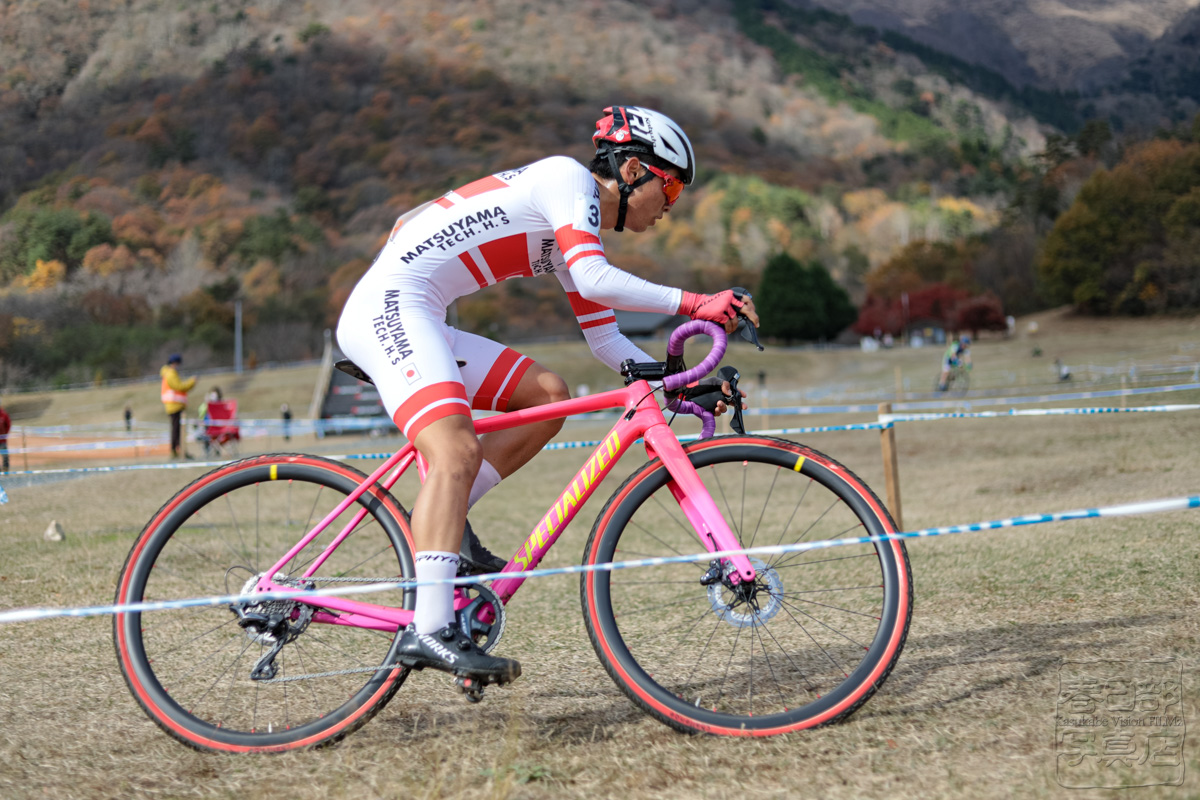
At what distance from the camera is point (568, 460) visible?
21.2 m

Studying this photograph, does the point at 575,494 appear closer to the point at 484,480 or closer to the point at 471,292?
the point at 484,480

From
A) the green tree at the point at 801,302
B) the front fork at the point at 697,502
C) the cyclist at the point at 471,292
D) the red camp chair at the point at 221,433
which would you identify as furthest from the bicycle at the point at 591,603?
the green tree at the point at 801,302

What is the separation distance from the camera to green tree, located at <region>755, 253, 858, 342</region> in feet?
340

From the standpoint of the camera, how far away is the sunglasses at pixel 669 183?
10.8 ft

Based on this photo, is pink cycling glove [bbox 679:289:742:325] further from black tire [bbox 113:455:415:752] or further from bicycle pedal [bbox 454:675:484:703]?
bicycle pedal [bbox 454:675:484:703]

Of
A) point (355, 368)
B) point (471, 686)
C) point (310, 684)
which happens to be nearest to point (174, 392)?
point (310, 684)

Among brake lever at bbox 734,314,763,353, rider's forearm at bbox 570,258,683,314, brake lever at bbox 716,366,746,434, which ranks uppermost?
rider's forearm at bbox 570,258,683,314

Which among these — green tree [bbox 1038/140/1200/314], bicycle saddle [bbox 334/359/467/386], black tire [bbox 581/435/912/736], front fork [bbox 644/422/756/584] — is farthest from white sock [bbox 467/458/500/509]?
green tree [bbox 1038/140/1200/314]

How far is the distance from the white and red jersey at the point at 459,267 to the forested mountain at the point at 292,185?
72477 mm

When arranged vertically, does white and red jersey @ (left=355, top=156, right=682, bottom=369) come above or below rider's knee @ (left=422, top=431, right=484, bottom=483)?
above

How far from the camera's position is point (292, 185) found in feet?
553

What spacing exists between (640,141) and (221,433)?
22124 mm

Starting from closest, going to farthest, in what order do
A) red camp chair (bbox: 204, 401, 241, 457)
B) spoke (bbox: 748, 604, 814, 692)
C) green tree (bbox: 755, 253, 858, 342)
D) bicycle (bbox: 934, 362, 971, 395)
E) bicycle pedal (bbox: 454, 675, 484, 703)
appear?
bicycle pedal (bbox: 454, 675, 484, 703) < spoke (bbox: 748, 604, 814, 692) < red camp chair (bbox: 204, 401, 241, 457) < bicycle (bbox: 934, 362, 971, 395) < green tree (bbox: 755, 253, 858, 342)

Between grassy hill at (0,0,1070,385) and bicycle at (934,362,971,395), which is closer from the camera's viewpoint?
bicycle at (934,362,971,395)
